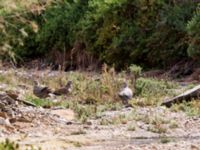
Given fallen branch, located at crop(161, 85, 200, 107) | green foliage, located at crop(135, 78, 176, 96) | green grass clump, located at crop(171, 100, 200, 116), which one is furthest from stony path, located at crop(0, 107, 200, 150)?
green foliage, located at crop(135, 78, 176, 96)

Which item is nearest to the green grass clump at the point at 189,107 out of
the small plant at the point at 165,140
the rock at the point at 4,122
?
the small plant at the point at 165,140

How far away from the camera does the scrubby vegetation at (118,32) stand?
19.0 m

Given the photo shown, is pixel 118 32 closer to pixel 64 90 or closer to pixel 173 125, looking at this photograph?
pixel 64 90

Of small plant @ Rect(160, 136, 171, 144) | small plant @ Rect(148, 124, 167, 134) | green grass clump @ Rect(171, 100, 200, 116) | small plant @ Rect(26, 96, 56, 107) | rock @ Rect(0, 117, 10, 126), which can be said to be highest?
small plant @ Rect(26, 96, 56, 107)

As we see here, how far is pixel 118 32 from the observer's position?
21109 millimetres

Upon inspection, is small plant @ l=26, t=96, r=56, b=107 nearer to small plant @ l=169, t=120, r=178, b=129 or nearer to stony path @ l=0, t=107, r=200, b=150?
stony path @ l=0, t=107, r=200, b=150

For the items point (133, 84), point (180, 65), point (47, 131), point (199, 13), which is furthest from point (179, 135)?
point (180, 65)

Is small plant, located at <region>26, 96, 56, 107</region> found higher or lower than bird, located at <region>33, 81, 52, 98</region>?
lower

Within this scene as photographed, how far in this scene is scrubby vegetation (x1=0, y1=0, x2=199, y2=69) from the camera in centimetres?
1895

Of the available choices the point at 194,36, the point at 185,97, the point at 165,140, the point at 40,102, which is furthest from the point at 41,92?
the point at 165,140

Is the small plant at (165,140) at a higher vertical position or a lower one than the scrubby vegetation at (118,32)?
lower

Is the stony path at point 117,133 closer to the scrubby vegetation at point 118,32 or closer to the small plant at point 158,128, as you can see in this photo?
the small plant at point 158,128

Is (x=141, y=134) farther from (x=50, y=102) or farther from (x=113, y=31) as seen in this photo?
(x=113, y=31)

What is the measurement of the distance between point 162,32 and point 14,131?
1045 cm
